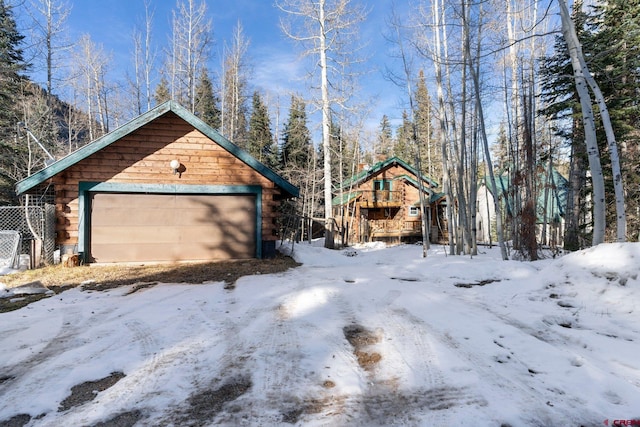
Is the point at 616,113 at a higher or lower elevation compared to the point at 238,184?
higher

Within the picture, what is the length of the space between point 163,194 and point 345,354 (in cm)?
785

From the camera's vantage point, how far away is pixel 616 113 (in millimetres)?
10516

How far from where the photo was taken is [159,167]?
895cm

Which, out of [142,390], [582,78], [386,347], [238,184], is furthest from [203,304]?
[582,78]

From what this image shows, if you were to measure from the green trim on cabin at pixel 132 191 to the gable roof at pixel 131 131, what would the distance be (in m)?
0.60

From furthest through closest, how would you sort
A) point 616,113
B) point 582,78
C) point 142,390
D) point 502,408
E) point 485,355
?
point 616,113 < point 582,78 < point 485,355 < point 142,390 < point 502,408

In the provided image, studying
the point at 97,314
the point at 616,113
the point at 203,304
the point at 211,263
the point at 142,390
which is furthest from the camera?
the point at 616,113

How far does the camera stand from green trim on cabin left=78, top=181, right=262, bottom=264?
840 cm

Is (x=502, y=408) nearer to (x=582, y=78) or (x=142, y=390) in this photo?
(x=142, y=390)

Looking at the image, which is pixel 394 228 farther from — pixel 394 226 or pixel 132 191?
pixel 132 191

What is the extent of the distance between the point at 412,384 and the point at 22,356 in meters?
3.66

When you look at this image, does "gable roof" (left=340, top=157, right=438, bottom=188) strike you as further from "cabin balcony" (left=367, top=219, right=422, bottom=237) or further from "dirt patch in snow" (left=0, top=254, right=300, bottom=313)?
"dirt patch in snow" (left=0, top=254, right=300, bottom=313)

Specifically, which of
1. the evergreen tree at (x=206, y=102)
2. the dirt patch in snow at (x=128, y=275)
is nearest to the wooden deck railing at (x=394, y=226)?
the dirt patch in snow at (x=128, y=275)

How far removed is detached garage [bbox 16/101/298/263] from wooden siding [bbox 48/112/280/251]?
0.08 feet
